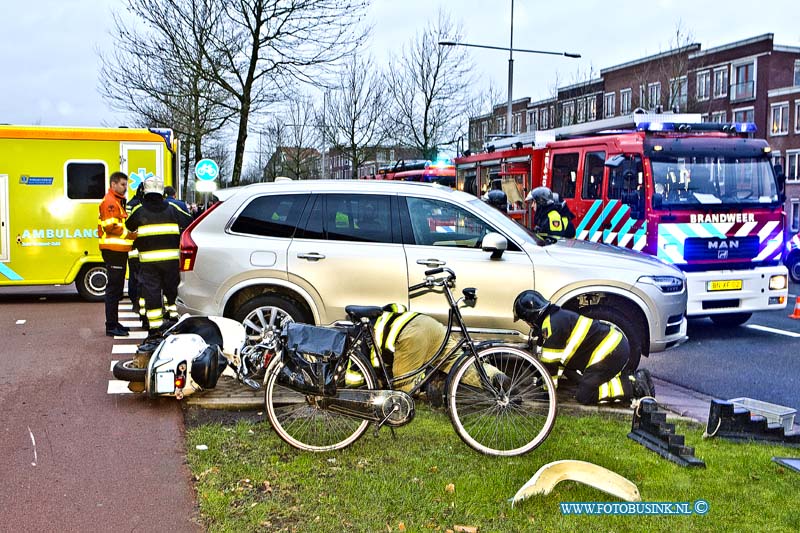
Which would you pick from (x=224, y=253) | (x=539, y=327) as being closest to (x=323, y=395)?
(x=539, y=327)

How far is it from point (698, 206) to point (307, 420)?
6584mm

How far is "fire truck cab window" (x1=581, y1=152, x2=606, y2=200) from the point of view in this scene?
1084 cm

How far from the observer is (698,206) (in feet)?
33.2

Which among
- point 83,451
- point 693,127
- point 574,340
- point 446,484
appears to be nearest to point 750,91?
point 693,127

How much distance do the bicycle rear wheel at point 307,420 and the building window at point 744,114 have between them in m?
51.5

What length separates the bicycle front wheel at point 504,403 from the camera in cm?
516

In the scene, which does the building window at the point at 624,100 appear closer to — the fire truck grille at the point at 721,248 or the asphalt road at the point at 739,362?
the asphalt road at the point at 739,362

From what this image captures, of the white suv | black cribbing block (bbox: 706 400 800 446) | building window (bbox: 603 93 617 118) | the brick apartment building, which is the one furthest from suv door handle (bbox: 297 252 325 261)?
building window (bbox: 603 93 617 118)

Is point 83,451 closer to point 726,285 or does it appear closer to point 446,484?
point 446,484

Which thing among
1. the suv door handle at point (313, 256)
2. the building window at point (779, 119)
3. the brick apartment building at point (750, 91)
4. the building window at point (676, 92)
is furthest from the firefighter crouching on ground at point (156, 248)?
the building window at point (779, 119)

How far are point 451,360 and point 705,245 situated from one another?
5838 mm

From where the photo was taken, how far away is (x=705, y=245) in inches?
398

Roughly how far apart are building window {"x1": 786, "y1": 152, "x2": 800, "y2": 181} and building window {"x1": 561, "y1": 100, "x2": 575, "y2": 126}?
13914 mm

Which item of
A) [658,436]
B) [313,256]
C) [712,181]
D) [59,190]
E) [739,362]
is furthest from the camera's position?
[59,190]
